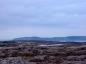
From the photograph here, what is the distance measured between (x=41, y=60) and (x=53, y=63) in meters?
3.83

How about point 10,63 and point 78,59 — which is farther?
point 78,59

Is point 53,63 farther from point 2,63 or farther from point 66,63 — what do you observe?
point 2,63

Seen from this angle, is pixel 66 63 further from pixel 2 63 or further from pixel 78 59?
pixel 2 63

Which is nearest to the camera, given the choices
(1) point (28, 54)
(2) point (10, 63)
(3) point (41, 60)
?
(2) point (10, 63)

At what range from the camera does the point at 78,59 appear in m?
45.3

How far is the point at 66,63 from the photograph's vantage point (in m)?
41.5

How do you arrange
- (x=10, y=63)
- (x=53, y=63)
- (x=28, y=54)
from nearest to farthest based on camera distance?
(x=10, y=63)
(x=53, y=63)
(x=28, y=54)

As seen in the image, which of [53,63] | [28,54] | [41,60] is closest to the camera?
[53,63]

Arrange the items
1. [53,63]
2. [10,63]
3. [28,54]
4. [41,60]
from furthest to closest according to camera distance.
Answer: [28,54]
[41,60]
[53,63]
[10,63]

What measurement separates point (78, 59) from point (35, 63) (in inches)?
294

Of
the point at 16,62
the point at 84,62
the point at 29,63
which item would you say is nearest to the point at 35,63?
the point at 29,63

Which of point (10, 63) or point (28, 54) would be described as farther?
point (28, 54)

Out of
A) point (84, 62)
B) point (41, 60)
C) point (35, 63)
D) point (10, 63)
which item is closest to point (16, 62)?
point (10, 63)

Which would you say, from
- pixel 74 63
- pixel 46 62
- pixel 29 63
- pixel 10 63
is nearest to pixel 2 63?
pixel 10 63
